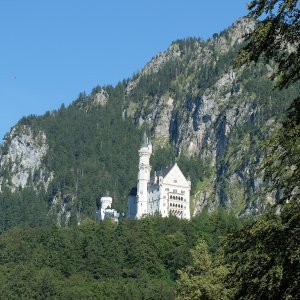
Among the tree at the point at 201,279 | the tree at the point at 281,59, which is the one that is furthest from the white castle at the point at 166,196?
the tree at the point at 281,59

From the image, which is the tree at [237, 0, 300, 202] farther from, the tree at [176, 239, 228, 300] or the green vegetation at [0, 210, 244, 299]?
the green vegetation at [0, 210, 244, 299]

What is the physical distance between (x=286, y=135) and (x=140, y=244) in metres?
132

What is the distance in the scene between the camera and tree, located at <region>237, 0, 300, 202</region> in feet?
69.2

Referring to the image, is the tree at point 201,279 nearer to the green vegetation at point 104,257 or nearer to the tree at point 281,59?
the tree at point 281,59

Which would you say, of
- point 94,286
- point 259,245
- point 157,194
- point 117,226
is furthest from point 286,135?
point 157,194

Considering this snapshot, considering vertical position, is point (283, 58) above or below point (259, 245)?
above

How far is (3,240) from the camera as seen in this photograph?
164000mm

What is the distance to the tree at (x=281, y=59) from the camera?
21.1 metres

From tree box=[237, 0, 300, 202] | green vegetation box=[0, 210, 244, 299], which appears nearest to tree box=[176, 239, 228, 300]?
tree box=[237, 0, 300, 202]

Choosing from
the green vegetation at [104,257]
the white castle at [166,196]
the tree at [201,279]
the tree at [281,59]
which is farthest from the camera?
the white castle at [166,196]

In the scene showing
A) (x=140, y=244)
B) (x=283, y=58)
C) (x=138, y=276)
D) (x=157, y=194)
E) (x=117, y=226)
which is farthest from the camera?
(x=157, y=194)

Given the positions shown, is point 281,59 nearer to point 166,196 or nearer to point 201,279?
point 201,279

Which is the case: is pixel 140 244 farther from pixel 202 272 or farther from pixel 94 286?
pixel 202 272

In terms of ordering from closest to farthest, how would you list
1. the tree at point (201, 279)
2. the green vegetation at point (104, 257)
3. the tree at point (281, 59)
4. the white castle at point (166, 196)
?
1. the tree at point (281, 59)
2. the tree at point (201, 279)
3. the green vegetation at point (104, 257)
4. the white castle at point (166, 196)
